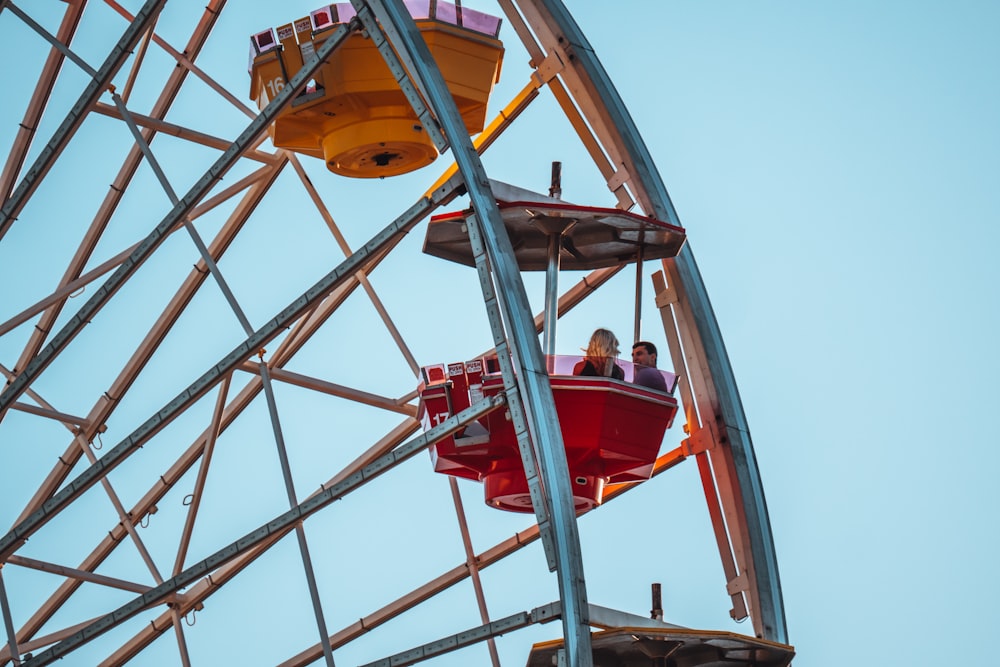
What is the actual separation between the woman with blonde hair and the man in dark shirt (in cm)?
20

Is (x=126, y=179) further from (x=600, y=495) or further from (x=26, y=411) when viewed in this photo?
(x=600, y=495)

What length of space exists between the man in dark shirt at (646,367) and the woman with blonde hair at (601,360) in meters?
0.20

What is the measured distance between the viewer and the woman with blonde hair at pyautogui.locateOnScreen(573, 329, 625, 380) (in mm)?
16453

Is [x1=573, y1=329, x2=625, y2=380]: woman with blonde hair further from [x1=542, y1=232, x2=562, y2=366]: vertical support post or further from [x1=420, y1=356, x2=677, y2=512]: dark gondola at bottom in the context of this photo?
[x1=542, y1=232, x2=562, y2=366]: vertical support post

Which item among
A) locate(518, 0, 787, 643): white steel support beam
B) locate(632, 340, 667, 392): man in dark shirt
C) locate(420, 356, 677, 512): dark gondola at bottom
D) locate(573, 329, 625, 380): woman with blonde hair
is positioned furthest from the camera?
locate(518, 0, 787, 643): white steel support beam

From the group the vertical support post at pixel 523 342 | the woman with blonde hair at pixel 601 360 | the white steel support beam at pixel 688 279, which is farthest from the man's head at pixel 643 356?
the vertical support post at pixel 523 342

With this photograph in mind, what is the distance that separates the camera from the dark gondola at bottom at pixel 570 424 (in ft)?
52.8

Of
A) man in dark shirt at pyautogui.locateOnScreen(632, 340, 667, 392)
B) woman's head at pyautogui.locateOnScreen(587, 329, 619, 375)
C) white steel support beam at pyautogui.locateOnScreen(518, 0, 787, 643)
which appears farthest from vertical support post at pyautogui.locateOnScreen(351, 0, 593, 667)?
white steel support beam at pyautogui.locateOnScreen(518, 0, 787, 643)

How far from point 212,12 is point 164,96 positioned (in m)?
1.08

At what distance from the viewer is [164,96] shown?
20.3 metres

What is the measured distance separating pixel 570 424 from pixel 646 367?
3.63 feet

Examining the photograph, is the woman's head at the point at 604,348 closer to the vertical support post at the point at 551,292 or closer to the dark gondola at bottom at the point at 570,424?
the dark gondola at bottom at the point at 570,424

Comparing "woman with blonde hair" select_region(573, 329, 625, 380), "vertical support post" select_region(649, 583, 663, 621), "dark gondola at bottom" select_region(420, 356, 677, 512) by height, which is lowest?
"vertical support post" select_region(649, 583, 663, 621)

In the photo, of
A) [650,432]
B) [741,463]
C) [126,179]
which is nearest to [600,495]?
[650,432]
